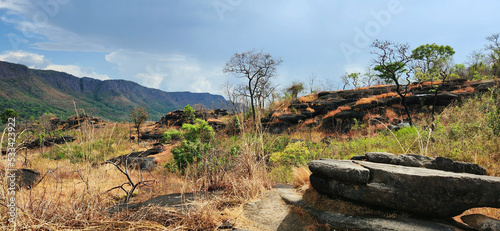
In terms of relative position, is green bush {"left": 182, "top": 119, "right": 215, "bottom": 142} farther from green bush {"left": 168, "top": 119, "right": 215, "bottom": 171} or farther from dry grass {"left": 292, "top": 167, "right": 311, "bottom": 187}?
dry grass {"left": 292, "top": 167, "right": 311, "bottom": 187}

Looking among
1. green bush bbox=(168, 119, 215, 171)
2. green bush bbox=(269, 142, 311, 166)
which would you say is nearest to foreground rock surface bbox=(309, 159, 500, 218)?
green bush bbox=(269, 142, 311, 166)

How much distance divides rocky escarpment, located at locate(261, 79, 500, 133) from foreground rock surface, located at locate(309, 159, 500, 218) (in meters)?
11.0

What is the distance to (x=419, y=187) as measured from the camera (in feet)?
8.05

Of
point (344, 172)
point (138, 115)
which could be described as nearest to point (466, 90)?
point (344, 172)

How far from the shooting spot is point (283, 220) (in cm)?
294

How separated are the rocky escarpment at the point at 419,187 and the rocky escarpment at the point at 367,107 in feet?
35.4

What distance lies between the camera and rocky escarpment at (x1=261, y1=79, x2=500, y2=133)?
1559 cm

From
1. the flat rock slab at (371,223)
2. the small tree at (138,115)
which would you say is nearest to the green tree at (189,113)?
the small tree at (138,115)

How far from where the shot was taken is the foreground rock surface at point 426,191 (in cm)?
234

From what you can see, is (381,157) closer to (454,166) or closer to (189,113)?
(454,166)

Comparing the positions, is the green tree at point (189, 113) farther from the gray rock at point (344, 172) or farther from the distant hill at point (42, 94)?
the gray rock at point (344, 172)

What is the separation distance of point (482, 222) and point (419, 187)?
65 centimetres

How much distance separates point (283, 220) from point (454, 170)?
89.8 inches

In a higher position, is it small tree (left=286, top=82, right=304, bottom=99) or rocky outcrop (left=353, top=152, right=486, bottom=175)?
small tree (left=286, top=82, right=304, bottom=99)
